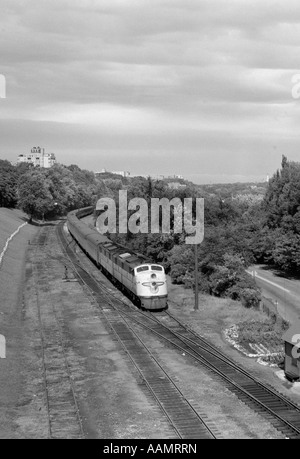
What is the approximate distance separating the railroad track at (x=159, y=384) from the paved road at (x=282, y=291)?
13.9 m

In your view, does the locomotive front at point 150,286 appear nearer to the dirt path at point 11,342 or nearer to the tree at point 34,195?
the dirt path at point 11,342

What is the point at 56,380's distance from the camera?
73.1ft

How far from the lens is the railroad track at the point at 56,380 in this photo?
687 inches

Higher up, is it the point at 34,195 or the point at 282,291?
the point at 34,195

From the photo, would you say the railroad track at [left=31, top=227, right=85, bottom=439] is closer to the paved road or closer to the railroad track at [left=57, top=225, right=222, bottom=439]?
the railroad track at [left=57, top=225, right=222, bottom=439]

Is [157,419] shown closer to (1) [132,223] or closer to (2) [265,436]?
(2) [265,436]

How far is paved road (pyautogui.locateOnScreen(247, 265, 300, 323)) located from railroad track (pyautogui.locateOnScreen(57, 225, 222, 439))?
13939 millimetres

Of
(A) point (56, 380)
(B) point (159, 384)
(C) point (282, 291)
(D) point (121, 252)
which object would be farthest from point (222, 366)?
(C) point (282, 291)

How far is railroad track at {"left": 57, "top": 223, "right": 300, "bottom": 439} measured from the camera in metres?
18.5

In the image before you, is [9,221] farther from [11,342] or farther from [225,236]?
[11,342]

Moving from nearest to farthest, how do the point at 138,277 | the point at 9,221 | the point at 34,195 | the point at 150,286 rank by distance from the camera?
the point at 150,286 → the point at 138,277 → the point at 9,221 → the point at 34,195

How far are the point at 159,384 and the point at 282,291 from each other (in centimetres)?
3329

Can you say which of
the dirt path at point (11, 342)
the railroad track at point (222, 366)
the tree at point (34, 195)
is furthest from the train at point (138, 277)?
the tree at point (34, 195)

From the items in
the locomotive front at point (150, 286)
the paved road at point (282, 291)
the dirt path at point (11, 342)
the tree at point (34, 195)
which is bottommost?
the paved road at point (282, 291)
